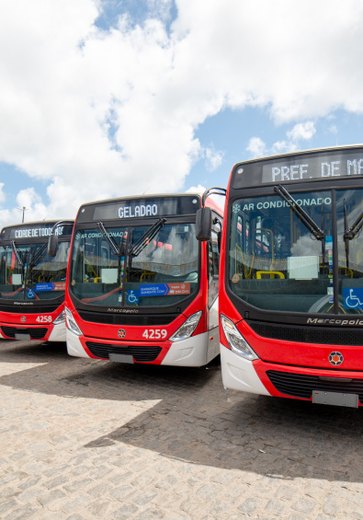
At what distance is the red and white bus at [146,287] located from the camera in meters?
6.07

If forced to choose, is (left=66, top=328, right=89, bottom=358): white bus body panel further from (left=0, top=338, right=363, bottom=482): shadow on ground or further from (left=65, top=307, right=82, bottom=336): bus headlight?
(left=0, top=338, right=363, bottom=482): shadow on ground

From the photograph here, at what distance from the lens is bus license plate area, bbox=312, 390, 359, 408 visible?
156 inches

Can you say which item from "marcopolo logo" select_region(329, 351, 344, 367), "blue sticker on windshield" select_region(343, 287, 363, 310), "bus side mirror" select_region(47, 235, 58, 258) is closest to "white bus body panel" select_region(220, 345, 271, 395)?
"marcopolo logo" select_region(329, 351, 344, 367)

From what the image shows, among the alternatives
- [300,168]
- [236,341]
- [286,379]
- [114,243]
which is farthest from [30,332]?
[300,168]

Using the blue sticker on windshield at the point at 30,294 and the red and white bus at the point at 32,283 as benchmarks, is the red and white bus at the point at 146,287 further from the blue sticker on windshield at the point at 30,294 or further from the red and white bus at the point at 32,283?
the blue sticker on windshield at the point at 30,294

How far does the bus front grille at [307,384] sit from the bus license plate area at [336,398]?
36mm

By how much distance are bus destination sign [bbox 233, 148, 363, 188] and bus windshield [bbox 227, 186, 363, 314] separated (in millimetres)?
198

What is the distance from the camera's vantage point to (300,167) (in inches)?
187

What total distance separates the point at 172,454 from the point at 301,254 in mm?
2464

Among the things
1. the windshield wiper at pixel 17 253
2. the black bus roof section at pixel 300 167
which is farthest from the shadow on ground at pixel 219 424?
the black bus roof section at pixel 300 167

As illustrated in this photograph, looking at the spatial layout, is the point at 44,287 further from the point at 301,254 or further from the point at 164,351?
the point at 301,254

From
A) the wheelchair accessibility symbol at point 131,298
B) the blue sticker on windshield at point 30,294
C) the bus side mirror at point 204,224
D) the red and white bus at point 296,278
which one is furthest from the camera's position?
the blue sticker on windshield at point 30,294

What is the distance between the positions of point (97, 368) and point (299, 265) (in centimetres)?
475

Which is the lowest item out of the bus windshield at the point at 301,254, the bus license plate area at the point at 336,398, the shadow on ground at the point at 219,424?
the shadow on ground at the point at 219,424
